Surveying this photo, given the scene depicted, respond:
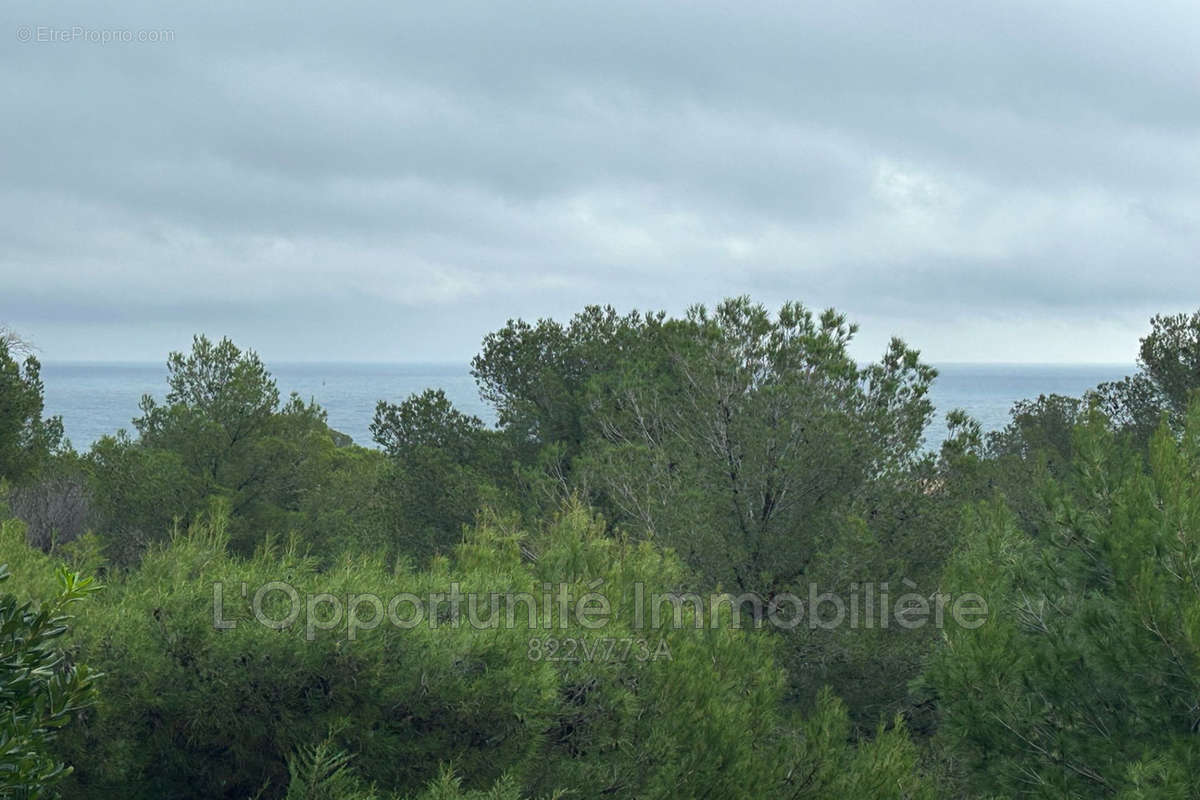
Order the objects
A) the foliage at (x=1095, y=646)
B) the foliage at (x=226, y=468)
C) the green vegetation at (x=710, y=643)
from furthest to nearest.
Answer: the foliage at (x=226, y=468), the green vegetation at (x=710, y=643), the foliage at (x=1095, y=646)

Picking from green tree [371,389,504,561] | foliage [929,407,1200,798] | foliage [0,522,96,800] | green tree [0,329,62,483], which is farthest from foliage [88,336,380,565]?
foliage [0,522,96,800]

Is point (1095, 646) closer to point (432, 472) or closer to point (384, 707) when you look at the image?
point (384, 707)

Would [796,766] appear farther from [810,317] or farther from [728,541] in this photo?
[810,317]

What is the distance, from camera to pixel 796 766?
862 cm

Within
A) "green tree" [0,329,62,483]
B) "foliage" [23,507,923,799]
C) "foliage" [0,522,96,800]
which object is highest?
"green tree" [0,329,62,483]

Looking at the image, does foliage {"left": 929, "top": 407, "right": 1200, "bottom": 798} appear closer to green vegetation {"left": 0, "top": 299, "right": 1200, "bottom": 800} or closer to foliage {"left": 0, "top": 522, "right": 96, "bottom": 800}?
green vegetation {"left": 0, "top": 299, "right": 1200, "bottom": 800}

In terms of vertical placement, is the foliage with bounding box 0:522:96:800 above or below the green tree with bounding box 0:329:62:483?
below

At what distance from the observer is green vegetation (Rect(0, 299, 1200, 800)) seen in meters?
6.77

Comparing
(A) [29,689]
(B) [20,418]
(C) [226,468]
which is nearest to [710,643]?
(A) [29,689]

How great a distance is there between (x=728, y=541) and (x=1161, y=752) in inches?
321

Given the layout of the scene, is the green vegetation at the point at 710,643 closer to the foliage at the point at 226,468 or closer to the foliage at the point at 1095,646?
the foliage at the point at 1095,646

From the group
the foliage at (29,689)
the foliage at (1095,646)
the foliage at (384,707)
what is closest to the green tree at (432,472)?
the foliage at (384,707)

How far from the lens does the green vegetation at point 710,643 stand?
677 cm

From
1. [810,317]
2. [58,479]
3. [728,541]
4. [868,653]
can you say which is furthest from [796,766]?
[58,479]
